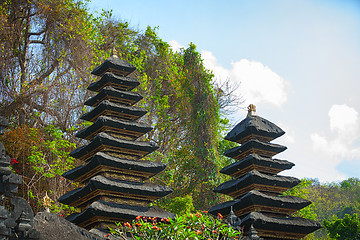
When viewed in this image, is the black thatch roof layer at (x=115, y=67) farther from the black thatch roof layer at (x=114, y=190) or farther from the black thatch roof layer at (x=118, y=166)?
the black thatch roof layer at (x=114, y=190)

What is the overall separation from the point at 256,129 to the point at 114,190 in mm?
5948

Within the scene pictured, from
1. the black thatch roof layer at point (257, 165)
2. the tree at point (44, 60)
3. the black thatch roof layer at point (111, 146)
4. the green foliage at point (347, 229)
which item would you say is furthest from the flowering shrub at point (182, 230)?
the green foliage at point (347, 229)

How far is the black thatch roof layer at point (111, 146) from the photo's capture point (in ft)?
58.4

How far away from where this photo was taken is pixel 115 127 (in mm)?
18625

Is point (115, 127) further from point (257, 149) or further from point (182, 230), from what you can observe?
point (182, 230)

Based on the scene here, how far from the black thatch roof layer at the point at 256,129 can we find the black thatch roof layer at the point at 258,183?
1748 millimetres

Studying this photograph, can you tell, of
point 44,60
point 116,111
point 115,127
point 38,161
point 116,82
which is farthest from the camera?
point 44,60

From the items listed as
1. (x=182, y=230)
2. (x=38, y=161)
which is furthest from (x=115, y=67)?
(x=182, y=230)

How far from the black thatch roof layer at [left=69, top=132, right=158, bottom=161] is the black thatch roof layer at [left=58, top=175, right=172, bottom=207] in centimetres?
141

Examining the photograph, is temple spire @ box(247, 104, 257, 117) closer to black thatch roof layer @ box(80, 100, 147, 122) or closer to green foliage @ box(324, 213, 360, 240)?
black thatch roof layer @ box(80, 100, 147, 122)

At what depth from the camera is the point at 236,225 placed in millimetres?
15344

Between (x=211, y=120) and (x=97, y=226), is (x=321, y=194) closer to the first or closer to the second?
(x=211, y=120)

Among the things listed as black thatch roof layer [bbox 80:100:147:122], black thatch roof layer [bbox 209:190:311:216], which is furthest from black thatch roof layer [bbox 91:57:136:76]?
black thatch roof layer [bbox 209:190:311:216]

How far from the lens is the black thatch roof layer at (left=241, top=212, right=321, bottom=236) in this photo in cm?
1661
